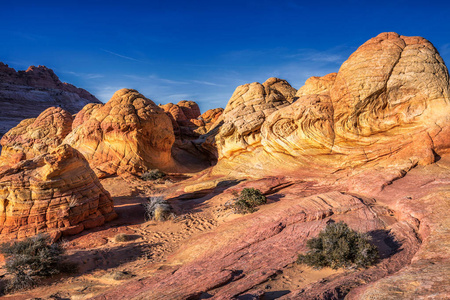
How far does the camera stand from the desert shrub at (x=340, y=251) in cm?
593

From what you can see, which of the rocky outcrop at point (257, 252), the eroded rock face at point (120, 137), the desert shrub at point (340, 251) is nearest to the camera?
the rocky outcrop at point (257, 252)

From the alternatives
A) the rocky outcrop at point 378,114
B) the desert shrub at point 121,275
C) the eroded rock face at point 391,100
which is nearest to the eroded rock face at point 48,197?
the desert shrub at point 121,275

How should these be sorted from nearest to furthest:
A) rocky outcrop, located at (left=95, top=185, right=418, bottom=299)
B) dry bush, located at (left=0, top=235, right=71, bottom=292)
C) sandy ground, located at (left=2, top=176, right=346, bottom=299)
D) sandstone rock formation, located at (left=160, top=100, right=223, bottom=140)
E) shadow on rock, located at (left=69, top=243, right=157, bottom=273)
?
1. rocky outcrop, located at (left=95, top=185, right=418, bottom=299)
2. sandy ground, located at (left=2, top=176, right=346, bottom=299)
3. dry bush, located at (left=0, top=235, right=71, bottom=292)
4. shadow on rock, located at (left=69, top=243, right=157, bottom=273)
5. sandstone rock formation, located at (left=160, top=100, right=223, bottom=140)

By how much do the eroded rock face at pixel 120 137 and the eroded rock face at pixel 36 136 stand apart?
3111 millimetres

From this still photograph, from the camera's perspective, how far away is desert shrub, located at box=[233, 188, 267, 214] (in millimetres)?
10925

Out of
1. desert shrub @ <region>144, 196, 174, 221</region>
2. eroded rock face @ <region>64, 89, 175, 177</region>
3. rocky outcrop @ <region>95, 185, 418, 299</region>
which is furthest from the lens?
eroded rock face @ <region>64, 89, 175, 177</region>

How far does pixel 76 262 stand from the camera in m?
8.01

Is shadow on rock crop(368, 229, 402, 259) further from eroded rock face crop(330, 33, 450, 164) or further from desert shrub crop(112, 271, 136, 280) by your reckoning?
desert shrub crop(112, 271, 136, 280)

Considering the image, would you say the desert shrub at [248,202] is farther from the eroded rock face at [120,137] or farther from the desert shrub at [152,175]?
the eroded rock face at [120,137]

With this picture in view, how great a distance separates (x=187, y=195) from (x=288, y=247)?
860 cm

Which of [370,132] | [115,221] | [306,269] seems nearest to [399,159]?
[370,132]

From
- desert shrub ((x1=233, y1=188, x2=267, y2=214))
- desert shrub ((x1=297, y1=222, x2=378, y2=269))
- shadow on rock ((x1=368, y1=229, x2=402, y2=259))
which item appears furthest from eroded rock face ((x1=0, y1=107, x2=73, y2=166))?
shadow on rock ((x1=368, y1=229, x2=402, y2=259))

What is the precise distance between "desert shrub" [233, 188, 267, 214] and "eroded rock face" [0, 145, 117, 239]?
5446 millimetres

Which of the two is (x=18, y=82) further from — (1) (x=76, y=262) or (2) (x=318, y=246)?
(2) (x=318, y=246)
